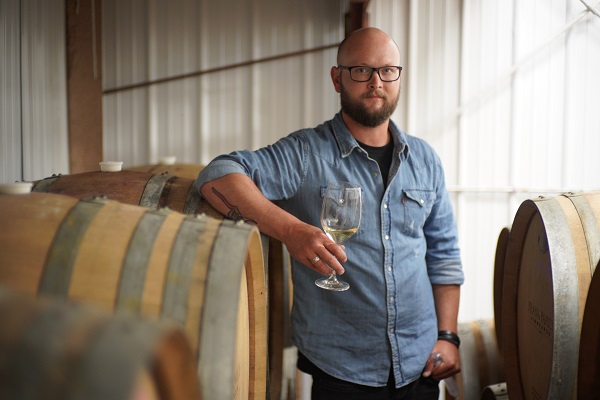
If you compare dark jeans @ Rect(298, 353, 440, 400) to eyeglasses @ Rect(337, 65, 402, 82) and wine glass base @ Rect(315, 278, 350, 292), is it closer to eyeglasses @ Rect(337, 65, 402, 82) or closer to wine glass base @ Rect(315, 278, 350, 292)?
wine glass base @ Rect(315, 278, 350, 292)

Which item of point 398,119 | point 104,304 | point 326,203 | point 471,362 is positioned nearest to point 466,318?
point 398,119

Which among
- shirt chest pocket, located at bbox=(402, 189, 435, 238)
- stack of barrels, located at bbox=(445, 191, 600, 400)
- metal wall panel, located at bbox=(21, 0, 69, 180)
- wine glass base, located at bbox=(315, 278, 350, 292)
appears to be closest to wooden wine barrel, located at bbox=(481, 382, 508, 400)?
stack of barrels, located at bbox=(445, 191, 600, 400)

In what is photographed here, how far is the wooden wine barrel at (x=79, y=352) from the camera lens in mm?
669

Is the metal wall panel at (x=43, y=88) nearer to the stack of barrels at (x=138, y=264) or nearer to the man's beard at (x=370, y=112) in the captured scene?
the man's beard at (x=370, y=112)

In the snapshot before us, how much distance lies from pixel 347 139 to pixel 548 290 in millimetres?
965

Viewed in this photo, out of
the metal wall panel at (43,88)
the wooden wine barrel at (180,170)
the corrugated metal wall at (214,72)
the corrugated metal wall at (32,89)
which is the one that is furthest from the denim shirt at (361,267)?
the corrugated metal wall at (214,72)

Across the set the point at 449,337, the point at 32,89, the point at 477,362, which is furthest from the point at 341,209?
the point at 32,89

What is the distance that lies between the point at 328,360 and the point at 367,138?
0.94 metres

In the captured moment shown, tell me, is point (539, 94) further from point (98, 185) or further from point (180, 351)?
point (180, 351)

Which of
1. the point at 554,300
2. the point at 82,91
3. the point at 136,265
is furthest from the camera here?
Answer: the point at 82,91

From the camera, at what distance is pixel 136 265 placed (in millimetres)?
1233

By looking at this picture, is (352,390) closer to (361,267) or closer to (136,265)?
(361,267)

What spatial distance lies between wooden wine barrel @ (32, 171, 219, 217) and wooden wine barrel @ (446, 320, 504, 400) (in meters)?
1.59

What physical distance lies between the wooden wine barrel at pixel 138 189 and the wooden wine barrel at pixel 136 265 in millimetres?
795
